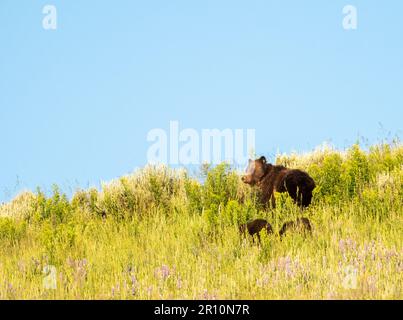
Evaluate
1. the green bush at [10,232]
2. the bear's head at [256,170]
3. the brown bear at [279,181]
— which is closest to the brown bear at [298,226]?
the brown bear at [279,181]

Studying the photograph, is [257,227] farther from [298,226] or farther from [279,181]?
[279,181]

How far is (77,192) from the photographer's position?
1496cm

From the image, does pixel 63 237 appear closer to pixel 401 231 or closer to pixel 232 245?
pixel 232 245

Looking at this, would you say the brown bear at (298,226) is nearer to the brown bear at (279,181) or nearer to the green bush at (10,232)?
the brown bear at (279,181)

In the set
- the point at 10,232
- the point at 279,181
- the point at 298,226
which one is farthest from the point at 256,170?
the point at 10,232

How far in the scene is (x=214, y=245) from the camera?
8477 mm

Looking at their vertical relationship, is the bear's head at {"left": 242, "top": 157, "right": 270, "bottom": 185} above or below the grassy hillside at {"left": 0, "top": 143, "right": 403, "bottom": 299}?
above

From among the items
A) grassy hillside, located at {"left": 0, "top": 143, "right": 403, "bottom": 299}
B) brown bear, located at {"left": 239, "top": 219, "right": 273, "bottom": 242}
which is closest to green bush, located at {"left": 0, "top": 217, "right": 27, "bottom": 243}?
grassy hillside, located at {"left": 0, "top": 143, "right": 403, "bottom": 299}

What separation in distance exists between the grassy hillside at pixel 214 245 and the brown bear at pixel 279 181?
22 centimetres

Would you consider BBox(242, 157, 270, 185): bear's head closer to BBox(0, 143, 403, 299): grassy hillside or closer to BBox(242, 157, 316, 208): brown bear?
BBox(242, 157, 316, 208): brown bear

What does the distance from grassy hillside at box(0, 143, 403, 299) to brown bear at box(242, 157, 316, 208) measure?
22cm

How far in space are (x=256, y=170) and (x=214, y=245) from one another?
269 centimetres

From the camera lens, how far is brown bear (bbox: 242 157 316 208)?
33.7 ft

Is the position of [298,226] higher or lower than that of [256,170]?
lower
